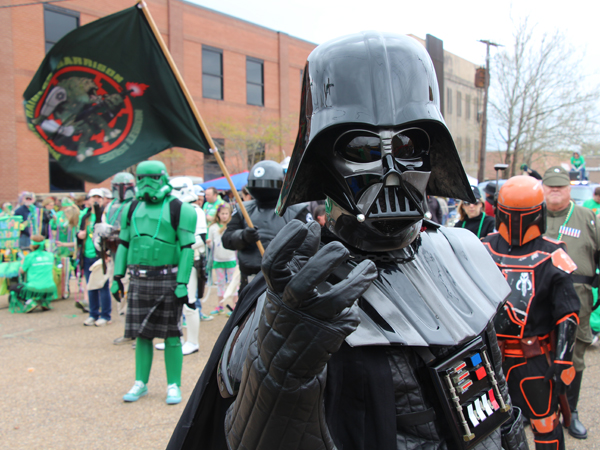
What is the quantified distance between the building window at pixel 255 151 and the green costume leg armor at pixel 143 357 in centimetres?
2003

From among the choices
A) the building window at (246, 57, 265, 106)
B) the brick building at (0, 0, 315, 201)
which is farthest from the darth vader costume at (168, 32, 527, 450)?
the building window at (246, 57, 265, 106)

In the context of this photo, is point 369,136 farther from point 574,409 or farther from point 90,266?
point 90,266

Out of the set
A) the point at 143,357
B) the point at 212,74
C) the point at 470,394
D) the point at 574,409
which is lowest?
the point at 574,409

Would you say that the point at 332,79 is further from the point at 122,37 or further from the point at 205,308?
the point at 205,308

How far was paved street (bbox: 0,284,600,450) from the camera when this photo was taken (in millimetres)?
3686

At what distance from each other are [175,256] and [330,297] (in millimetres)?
3567

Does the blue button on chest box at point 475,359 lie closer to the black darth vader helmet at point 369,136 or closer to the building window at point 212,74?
the black darth vader helmet at point 369,136

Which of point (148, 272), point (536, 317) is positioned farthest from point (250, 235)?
point (536, 317)

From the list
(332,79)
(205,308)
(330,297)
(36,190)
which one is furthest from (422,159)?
(36,190)

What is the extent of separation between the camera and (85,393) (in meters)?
4.46

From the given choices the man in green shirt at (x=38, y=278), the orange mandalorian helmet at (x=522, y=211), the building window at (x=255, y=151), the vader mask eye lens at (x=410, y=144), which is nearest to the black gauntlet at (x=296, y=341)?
the vader mask eye lens at (x=410, y=144)

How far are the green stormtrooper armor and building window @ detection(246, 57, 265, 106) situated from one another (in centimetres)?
2363

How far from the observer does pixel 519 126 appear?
20656mm

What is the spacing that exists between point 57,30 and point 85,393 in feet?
64.4
